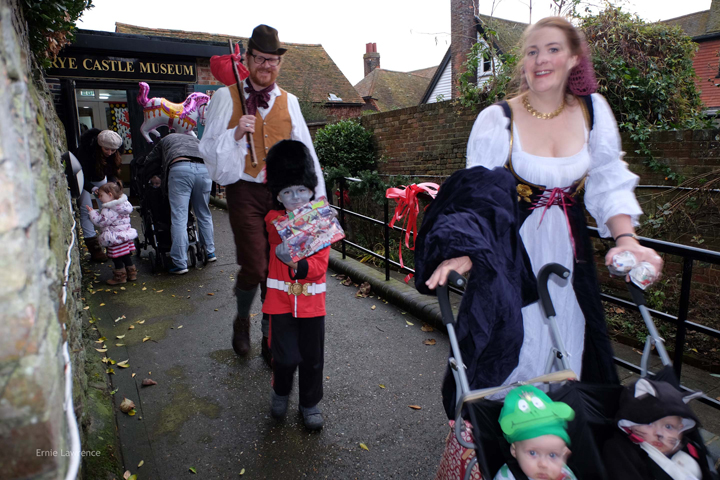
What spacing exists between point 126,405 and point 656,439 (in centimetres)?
279

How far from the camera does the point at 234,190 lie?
3096 mm

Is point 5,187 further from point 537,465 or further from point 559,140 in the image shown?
point 559,140

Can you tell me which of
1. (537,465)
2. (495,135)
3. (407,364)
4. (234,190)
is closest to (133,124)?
(234,190)

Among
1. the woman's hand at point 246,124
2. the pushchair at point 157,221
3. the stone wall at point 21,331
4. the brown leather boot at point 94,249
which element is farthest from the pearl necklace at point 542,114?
the brown leather boot at point 94,249

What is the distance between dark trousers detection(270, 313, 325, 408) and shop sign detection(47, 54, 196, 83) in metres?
10.1

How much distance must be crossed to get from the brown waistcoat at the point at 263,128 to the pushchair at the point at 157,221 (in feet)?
9.41

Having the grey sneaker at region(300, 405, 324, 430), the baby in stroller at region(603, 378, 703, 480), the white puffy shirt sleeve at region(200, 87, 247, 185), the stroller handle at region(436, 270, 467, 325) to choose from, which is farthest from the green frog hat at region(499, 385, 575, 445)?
the white puffy shirt sleeve at region(200, 87, 247, 185)

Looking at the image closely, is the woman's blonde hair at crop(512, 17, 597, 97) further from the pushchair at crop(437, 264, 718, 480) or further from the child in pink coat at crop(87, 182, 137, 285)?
the child in pink coat at crop(87, 182, 137, 285)

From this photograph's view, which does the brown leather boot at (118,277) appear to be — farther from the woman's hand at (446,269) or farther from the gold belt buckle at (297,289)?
the woman's hand at (446,269)

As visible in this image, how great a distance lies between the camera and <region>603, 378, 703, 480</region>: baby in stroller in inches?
52.6

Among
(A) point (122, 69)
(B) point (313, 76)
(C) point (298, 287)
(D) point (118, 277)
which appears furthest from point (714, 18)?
(C) point (298, 287)

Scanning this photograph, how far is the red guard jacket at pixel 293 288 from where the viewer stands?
99.6 inches

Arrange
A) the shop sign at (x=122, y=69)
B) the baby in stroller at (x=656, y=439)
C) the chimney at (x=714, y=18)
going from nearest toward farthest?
the baby in stroller at (x=656, y=439)
the shop sign at (x=122, y=69)
the chimney at (x=714, y=18)

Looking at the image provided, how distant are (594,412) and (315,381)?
1551 millimetres
